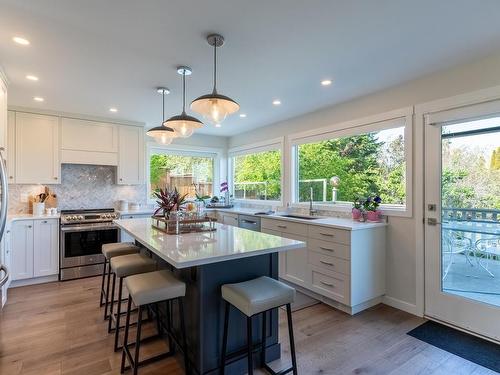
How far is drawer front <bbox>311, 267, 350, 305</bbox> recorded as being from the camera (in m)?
2.83

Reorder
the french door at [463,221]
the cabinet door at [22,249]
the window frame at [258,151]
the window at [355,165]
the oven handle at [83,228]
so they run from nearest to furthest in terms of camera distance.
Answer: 1. the french door at [463,221]
2. the window at [355,165]
3. the cabinet door at [22,249]
4. the oven handle at [83,228]
5. the window frame at [258,151]

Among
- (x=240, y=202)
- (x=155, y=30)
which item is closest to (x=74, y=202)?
(x=240, y=202)

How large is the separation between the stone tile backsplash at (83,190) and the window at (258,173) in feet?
6.56

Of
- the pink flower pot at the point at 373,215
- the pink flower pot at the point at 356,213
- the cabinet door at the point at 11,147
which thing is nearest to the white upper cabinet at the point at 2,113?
the cabinet door at the point at 11,147

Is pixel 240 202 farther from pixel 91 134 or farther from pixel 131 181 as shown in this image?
pixel 91 134

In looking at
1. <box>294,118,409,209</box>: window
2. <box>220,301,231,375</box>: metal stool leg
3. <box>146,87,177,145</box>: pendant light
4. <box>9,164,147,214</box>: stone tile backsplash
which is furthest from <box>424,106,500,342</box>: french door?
<box>9,164,147,214</box>: stone tile backsplash

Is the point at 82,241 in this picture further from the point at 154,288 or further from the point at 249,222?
the point at 154,288

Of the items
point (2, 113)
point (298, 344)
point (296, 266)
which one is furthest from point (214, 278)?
point (2, 113)

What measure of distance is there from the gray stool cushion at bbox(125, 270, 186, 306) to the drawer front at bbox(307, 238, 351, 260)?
1.71m

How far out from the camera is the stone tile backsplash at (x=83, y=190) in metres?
4.06

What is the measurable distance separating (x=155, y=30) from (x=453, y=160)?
9.17 ft

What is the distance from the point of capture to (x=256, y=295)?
5.28 feet

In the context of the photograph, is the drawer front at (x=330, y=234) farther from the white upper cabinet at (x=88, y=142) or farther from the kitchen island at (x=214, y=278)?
the white upper cabinet at (x=88, y=142)

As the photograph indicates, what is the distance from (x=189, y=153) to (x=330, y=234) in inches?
141
